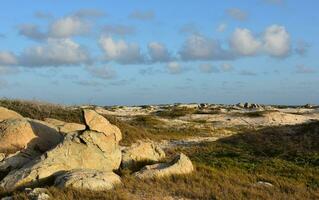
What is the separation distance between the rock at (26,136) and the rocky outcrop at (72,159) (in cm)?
268

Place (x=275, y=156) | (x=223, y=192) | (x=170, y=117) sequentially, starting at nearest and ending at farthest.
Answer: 1. (x=223, y=192)
2. (x=275, y=156)
3. (x=170, y=117)

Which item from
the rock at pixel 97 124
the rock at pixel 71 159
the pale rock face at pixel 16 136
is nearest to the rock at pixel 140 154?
the rock at pixel 71 159

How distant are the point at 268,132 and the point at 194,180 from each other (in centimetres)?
1809

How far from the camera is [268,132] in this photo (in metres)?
33.7

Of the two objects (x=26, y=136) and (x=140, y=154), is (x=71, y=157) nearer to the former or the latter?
(x=140, y=154)

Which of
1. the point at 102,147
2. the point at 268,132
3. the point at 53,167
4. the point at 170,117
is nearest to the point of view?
the point at 53,167

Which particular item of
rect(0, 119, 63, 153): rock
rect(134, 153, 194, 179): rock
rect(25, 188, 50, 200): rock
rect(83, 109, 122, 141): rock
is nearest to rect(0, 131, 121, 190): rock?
rect(83, 109, 122, 141): rock

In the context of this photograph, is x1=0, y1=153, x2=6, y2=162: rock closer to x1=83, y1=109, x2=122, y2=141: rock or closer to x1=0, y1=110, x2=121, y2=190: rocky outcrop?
x1=0, y1=110, x2=121, y2=190: rocky outcrop

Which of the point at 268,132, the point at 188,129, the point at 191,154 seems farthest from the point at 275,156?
the point at 188,129

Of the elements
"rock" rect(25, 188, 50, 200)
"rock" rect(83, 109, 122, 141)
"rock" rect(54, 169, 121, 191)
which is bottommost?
"rock" rect(25, 188, 50, 200)

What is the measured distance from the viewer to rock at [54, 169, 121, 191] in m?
14.6

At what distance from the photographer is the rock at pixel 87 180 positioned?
14555mm

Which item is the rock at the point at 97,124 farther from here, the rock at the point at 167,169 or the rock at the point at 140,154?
the rock at the point at 167,169

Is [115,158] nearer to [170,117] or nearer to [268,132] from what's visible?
[268,132]
